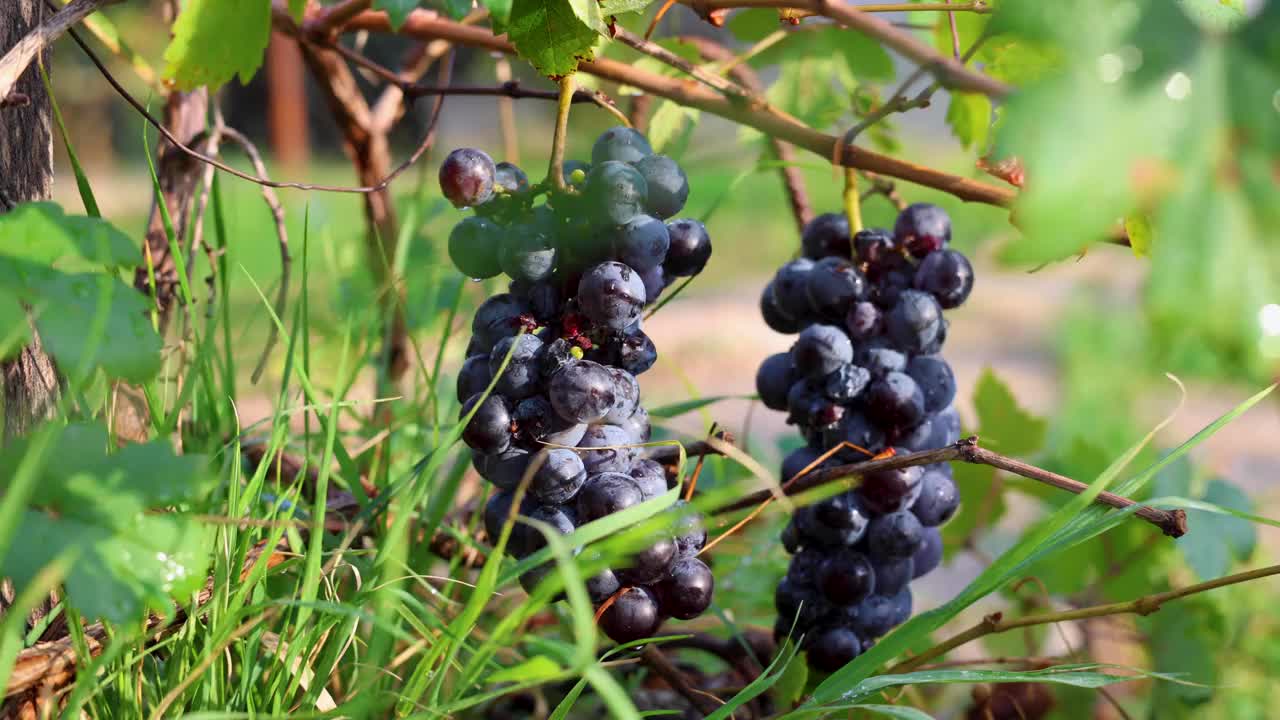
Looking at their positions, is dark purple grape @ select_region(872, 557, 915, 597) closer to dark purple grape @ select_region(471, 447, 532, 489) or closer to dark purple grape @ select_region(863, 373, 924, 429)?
dark purple grape @ select_region(863, 373, 924, 429)

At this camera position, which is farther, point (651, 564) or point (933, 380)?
point (933, 380)

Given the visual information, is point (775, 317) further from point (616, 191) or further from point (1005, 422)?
point (1005, 422)

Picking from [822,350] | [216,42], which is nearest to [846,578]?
[822,350]

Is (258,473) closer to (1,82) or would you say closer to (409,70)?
(1,82)

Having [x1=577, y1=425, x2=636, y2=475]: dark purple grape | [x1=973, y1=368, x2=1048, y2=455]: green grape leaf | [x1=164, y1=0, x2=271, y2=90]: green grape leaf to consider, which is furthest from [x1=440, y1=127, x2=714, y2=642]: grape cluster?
[x1=973, y1=368, x2=1048, y2=455]: green grape leaf

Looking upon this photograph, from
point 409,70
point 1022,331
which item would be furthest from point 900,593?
point 1022,331
